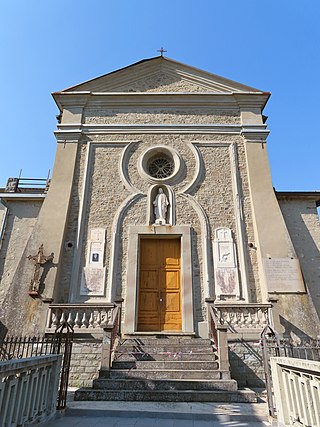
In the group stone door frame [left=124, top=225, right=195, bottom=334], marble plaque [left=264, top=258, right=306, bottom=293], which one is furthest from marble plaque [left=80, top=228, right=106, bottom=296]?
marble plaque [left=264, top=258, right=306, bottom=293]

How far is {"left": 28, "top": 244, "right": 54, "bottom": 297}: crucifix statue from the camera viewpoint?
27.6ft

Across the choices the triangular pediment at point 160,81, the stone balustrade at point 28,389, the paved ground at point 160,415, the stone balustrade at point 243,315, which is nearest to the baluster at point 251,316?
the stone balustrade at point 243,315

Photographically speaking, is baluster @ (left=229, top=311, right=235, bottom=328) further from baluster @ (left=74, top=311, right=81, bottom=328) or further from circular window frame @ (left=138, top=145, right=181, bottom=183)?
circular window frame @ (left=138, top=145, right=181, bottom=183)

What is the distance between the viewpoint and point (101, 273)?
918 centimetres

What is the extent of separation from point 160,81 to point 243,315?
9.16m

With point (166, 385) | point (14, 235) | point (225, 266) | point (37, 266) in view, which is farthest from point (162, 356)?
point (14, 235)

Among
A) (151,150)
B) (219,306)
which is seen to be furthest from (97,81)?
(219,306)

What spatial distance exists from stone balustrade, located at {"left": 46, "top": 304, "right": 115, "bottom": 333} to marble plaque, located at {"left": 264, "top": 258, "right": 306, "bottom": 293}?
14.2 feet

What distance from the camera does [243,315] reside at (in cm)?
812

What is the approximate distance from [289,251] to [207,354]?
3970 millimetres

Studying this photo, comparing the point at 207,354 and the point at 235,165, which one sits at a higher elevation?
the point at 235,165

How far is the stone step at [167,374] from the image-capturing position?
19.9ft

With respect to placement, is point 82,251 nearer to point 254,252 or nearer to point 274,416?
point 254,252

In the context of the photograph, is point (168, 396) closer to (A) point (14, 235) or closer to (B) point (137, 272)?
(B) point (137, 272)
